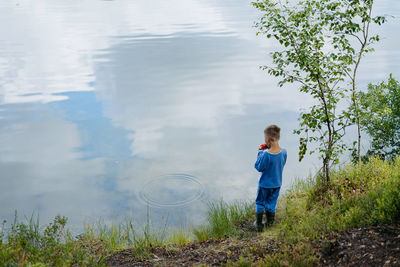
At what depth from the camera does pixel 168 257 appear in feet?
17.8

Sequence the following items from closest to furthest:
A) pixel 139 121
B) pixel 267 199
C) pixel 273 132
→ 1. pixel 273 132
2. pixel 267 199
3. pixel 139 121

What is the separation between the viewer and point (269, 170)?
6.03 metres

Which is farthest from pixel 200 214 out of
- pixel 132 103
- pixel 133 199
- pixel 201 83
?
pixel 201 83

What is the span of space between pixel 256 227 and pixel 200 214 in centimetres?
176

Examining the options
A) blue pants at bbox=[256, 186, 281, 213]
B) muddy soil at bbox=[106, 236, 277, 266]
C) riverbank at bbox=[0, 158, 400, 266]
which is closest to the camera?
riverbank at bbox=[0, 158, 400, 266]

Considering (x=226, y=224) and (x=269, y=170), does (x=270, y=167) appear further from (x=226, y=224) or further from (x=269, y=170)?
(x=226, y=224)

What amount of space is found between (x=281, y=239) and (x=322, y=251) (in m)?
0.67

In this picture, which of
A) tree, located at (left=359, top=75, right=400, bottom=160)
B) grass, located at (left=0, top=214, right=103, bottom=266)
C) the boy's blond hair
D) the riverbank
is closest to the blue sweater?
the boy's blond hair

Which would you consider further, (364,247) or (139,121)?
(139,121)

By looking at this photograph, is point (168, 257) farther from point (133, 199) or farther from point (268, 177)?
point (133, 199)

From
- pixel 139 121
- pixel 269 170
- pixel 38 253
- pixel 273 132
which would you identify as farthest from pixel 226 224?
pixel 139 121

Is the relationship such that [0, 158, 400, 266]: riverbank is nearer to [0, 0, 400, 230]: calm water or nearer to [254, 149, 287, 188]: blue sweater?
[254, 149, 287, 188]: blue sweater

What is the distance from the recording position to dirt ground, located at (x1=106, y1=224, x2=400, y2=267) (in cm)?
404

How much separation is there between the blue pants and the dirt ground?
1.86 ft
